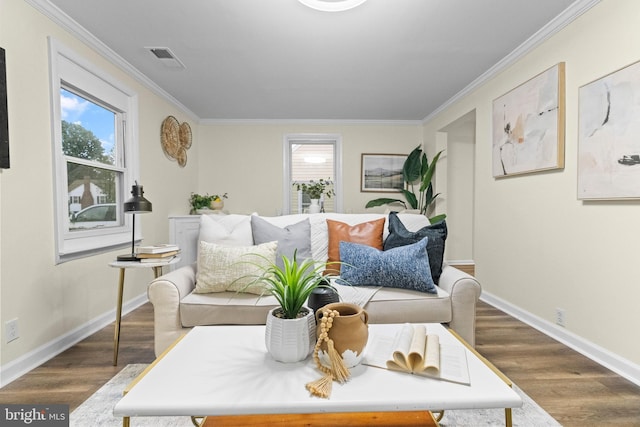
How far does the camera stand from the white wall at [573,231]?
1976 millimetres

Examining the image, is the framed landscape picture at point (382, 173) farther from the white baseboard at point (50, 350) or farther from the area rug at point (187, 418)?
the area rug at point (187, 418)

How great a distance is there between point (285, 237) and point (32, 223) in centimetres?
164

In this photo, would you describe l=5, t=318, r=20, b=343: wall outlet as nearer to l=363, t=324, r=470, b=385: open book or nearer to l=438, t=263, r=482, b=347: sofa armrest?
l=363, t=324, r=470, b=385: open book

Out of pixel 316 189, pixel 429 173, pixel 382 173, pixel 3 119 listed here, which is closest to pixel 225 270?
pixel 3 119

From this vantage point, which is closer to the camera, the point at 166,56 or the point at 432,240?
the point at 432,240

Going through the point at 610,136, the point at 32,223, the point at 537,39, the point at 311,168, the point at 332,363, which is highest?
the point at 537,39

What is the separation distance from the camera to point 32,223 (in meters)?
2.12

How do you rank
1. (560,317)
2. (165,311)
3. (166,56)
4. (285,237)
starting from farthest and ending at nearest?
(166,56), (560,317), (285,237), (165,311)

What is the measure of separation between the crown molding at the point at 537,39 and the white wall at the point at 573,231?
0.04 m

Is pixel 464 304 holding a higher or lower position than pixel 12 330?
higher

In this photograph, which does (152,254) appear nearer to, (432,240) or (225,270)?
(225,270)

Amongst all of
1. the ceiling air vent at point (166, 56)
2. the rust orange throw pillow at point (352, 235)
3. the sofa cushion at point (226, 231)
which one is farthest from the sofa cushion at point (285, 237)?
the ceiling air vent at point (166, 56)

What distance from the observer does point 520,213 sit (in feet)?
9.70

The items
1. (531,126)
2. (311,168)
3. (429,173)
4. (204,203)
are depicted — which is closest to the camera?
(531,126)
